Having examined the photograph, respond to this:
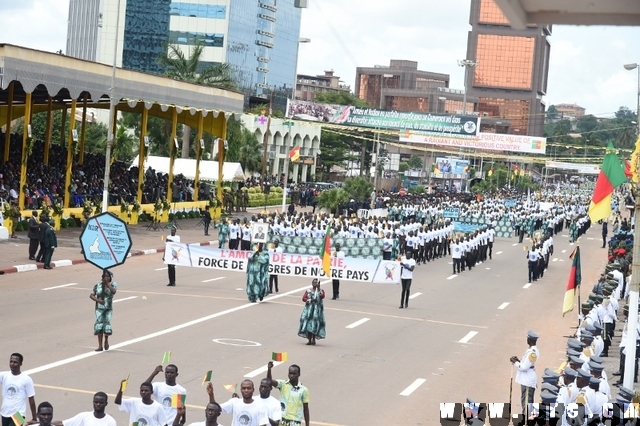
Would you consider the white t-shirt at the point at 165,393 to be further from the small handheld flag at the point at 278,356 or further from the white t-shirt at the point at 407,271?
the white t-shirt at the point at 407,271

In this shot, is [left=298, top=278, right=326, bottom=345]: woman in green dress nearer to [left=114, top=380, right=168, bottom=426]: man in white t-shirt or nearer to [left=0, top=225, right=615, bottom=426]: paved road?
[left=0, top=225, right=615, bottom=426]: paved road

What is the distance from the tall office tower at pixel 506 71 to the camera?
17550cm

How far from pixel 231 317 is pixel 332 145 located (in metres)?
86.4

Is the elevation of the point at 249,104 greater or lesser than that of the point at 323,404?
greater

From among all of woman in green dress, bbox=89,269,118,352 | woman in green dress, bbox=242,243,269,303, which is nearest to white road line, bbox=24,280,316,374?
woman in green dress, bbox=89,269,118,352

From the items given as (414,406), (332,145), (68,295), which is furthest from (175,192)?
(332,145)

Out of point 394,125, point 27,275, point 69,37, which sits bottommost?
point 27,275

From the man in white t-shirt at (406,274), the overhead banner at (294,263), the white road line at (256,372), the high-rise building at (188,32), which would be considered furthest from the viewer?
the high-rise building at (188,32)

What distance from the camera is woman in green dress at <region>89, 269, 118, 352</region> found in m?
18.2

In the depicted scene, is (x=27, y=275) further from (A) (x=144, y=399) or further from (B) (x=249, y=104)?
(B) (x=249, y=104)

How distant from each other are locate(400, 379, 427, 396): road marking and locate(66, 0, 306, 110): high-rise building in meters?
84.6

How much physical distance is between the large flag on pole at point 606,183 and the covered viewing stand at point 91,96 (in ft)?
75.3

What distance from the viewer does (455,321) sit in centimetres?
2684

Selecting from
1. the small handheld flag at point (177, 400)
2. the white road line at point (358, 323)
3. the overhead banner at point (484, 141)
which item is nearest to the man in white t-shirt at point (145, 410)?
the small handheld flag at point (177, 400)
